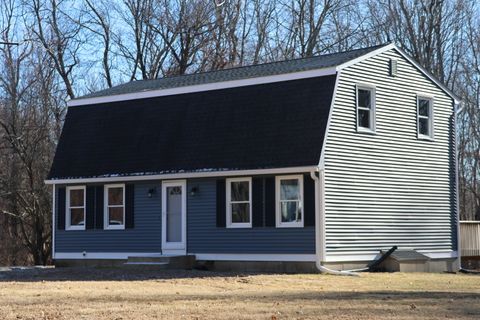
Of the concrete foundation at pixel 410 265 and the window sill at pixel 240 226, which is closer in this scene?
the concrete foundation at pixel 410 265

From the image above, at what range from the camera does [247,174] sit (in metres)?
26.5

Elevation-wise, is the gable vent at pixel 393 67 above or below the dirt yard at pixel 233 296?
above

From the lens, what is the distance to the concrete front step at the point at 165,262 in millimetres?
27047

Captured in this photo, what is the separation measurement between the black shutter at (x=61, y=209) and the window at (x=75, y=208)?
0.16 meters

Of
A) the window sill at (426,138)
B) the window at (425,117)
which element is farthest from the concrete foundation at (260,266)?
the window at (425,117)

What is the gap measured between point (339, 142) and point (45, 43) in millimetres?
24573

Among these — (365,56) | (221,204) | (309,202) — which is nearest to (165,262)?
(221,204)

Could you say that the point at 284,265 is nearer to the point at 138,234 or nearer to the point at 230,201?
the point at 230,201

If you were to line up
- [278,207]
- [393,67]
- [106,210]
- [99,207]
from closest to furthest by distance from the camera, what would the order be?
[278,207]
[393,67]
[106,210]
[99,207]

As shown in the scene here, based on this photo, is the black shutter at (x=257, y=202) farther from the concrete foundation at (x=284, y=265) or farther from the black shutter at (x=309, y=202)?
the black shutter at (x=309, y=202)

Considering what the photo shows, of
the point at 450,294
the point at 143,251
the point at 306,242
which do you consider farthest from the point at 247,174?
the point at 450,294

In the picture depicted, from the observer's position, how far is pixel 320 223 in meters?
25.2

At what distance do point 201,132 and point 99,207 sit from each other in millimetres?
4725

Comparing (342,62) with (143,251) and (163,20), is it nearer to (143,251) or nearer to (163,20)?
(143,251)
